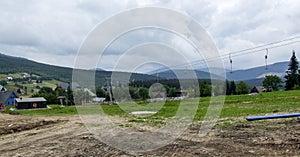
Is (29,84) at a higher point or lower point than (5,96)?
higher

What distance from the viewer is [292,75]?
201ft

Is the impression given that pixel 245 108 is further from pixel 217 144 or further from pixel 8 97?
pixel 8 97

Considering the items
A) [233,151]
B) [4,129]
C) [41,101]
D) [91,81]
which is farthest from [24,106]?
[233,151]

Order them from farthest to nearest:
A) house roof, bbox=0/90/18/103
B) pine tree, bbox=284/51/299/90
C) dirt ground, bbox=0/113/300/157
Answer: house roof, bbox=0/90/18/103, pine tree, bbox=284/51/299/90, dirt ground, bbox=0/113/300/157

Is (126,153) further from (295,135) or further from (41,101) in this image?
(41,101)

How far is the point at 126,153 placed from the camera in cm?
795

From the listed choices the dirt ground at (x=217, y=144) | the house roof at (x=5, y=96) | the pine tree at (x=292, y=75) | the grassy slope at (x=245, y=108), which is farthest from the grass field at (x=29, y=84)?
the dirt ground at (x=217, y=144)

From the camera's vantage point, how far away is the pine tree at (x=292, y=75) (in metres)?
60.7

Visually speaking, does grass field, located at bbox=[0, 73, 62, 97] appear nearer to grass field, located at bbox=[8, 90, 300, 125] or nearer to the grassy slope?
grass field, located at bbox=[8, 90, 300, 125]

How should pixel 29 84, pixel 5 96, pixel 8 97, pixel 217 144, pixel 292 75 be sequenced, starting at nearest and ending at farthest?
pixel 217 144 → pixel 292 75 → pixel 8 97 → pixel 5 96 → pixel 29 84

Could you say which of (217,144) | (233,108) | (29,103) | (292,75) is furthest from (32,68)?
(217,144)

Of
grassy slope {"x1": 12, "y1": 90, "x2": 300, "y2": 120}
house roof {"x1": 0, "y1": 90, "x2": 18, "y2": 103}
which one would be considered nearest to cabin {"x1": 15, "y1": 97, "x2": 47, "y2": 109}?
house roof {"x1": 0, "y1": 90, "x2": 18, "y2": 103}

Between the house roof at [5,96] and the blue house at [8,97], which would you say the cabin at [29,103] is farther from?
the house roof at [5,96]

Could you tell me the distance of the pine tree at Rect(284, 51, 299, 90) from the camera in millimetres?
60737
